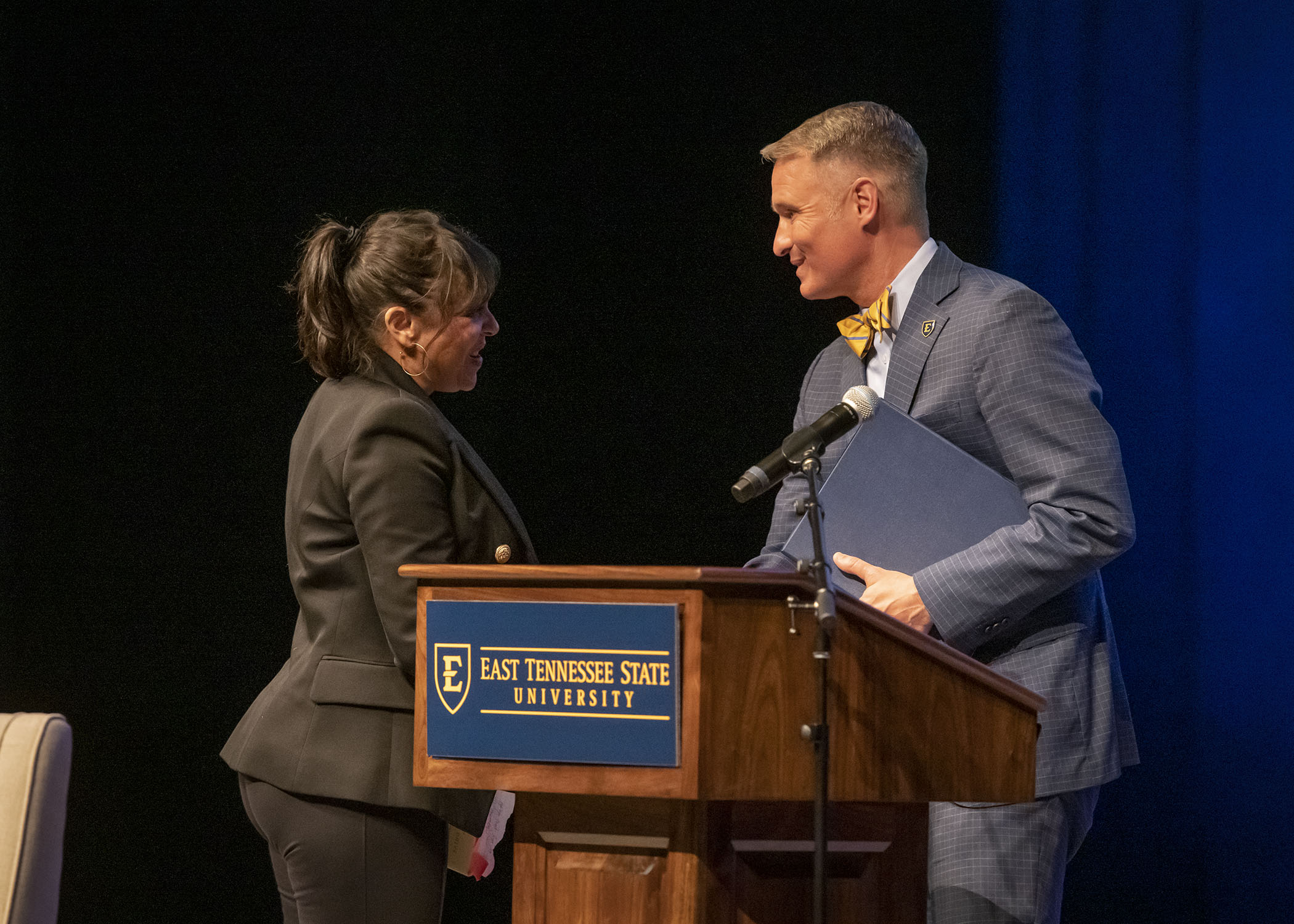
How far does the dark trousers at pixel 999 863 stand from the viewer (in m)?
1.82

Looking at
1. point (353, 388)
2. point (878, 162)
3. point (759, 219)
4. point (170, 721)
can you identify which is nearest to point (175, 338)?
point (170, 721)

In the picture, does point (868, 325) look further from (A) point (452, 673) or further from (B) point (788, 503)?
(A) point (452, 673)

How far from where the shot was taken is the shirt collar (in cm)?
221

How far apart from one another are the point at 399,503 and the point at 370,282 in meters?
0.41

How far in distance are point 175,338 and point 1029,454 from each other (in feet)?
8.57

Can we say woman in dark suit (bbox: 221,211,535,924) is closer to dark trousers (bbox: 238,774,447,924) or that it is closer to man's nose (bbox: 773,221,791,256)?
dark trousers (bbox: 238,774,447,924)

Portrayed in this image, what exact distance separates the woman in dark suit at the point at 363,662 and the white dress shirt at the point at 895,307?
72 cm

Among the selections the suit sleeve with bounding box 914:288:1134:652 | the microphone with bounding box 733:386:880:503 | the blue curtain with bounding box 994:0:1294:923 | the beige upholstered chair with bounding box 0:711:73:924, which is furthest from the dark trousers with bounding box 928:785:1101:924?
the blue curtain with bounding box 994:0:1294:923

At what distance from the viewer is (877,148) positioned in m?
2.29

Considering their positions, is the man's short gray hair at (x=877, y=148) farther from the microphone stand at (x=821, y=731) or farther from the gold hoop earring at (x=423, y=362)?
the microphone stand at (x=821, y=731)

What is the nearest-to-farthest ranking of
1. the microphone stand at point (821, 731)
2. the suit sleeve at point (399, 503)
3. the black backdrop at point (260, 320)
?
the microphone stand at point (821, 731), the suit sleeve at point (399, 503), the black backdrop at point (260, 320)

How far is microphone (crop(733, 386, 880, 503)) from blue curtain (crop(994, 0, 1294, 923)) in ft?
5.62

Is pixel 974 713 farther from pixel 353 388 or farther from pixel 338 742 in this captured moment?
pixel 353 388

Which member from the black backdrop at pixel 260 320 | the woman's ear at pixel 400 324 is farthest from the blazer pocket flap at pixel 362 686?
the black backdrop at pixel 260 320
